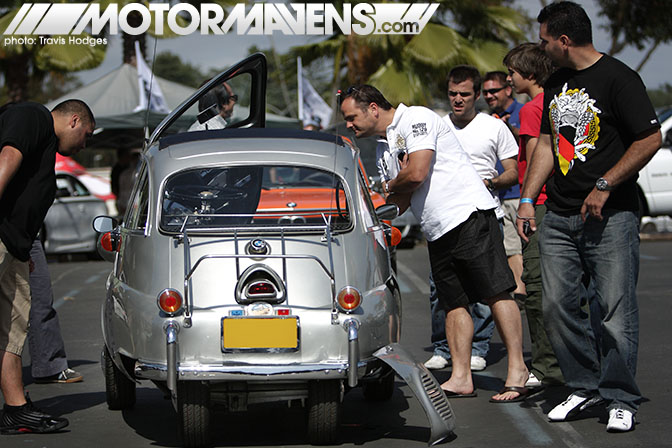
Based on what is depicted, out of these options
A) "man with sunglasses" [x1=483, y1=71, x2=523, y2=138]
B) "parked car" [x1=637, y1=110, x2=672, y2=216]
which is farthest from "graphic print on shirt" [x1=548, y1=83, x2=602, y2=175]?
"parked car" [x1=637, y1=110, x2=672, y2=216]

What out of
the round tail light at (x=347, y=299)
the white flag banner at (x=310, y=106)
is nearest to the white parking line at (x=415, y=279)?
the round tail light at (x=347, y=299)

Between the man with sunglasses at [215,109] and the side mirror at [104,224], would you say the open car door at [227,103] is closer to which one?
the man with sunglasses at [215,109]

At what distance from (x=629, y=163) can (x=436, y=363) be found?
2627mm

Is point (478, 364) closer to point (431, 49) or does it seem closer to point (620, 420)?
point (620, 420)

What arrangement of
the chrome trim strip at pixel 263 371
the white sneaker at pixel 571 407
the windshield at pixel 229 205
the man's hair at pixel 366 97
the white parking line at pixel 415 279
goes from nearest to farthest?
the chrome trim strip at pixel 263 371 → the windshield at pixel 229 205 → the white sneaker at pixel 571 407 → the man's hair at pixel 366 97 → the white parking line at pixel 415 279

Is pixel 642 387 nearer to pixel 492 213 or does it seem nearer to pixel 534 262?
pixel 534 262

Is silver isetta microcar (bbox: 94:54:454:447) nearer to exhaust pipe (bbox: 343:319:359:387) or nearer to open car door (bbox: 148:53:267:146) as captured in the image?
exhaust pipe (bbox: 343:319:359:387)

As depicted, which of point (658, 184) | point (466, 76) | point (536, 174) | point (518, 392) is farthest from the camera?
point (658, 184)

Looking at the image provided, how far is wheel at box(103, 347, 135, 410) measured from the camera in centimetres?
621

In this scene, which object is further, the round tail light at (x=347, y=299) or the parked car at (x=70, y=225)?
the parked car at (x=70, y=225)

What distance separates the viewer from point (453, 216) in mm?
6332

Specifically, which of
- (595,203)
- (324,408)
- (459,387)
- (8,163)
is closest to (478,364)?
(459,387)

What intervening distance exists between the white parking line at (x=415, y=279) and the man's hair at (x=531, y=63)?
17.8 feet

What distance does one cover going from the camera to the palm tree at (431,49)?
23703 mm
